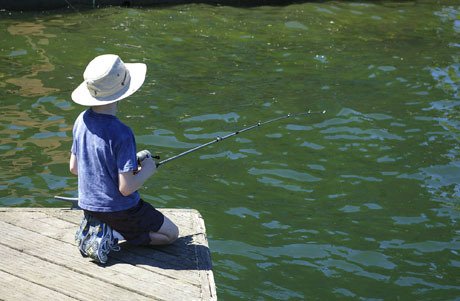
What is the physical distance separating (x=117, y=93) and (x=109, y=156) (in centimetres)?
34

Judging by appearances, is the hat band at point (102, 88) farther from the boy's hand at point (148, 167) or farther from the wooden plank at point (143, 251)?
the wooden plank at point (143, 251)

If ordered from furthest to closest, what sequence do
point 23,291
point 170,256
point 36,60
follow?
1. point 36,60
2. point 170,256
3. point 23,291

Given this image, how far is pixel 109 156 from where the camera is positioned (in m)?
4.38

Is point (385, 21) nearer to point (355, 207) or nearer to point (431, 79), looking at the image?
point (431, 79)

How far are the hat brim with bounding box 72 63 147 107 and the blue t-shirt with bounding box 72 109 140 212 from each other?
92 mm

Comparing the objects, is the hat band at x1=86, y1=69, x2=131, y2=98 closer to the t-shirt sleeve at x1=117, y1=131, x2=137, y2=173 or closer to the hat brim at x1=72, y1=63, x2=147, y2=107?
the hat brim at x1=72, y1=63, x2=147, y2=107

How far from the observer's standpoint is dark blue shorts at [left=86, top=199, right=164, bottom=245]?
4504mm

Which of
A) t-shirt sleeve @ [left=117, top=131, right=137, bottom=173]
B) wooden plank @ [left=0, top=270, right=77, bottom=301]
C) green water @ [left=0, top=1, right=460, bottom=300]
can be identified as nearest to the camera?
wooden plank @ [left=0, top=270, right=77, bottom=301]

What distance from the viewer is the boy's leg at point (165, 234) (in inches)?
181

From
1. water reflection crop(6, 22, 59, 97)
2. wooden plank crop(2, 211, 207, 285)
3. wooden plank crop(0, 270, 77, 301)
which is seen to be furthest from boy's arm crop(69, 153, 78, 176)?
water reflection crop(6, 22, 59, 97)

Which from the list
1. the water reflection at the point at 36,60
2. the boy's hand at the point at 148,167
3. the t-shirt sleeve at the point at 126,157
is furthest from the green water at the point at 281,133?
the t-shirt sleeve at the point at 126,157

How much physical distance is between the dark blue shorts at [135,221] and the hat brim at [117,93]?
61 centimetres

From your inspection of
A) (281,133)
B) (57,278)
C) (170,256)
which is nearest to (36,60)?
(281,133)

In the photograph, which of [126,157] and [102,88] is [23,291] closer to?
[126,157]
